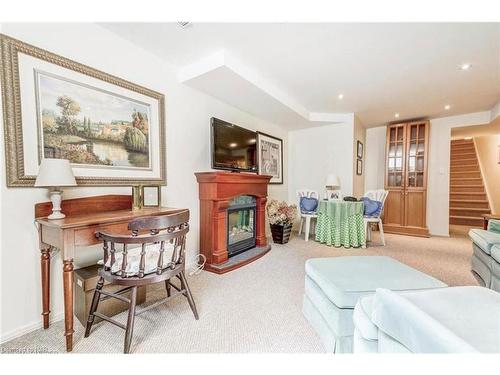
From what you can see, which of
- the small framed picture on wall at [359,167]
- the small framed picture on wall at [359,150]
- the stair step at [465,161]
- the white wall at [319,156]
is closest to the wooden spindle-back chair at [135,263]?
the white wall at [319,156]

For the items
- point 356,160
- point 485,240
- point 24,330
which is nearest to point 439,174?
point 356,160

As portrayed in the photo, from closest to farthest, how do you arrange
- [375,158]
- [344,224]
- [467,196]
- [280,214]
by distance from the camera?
1. [344,224]
2. [280,214]
3. [375,158]
4. [467,196]

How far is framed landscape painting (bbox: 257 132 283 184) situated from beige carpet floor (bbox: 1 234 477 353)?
189 cm

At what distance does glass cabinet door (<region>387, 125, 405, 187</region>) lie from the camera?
458cm

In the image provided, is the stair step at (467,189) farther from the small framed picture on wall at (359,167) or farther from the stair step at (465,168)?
the small framed picture on wall at (359,167)

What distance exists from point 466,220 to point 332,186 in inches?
149

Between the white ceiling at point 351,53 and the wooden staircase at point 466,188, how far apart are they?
10.3ft

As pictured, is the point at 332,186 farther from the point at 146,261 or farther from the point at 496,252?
the point at 146,261

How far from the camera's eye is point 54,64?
159 cm

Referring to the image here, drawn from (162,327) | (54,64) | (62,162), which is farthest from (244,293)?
(54,64)

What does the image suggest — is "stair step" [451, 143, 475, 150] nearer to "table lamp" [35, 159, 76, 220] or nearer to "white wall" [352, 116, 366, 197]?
"white wall" [352, 116, 366, 197]

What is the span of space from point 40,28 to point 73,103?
1.65 ft

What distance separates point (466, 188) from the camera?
565 cm

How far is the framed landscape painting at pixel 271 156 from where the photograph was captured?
3.95 meters
